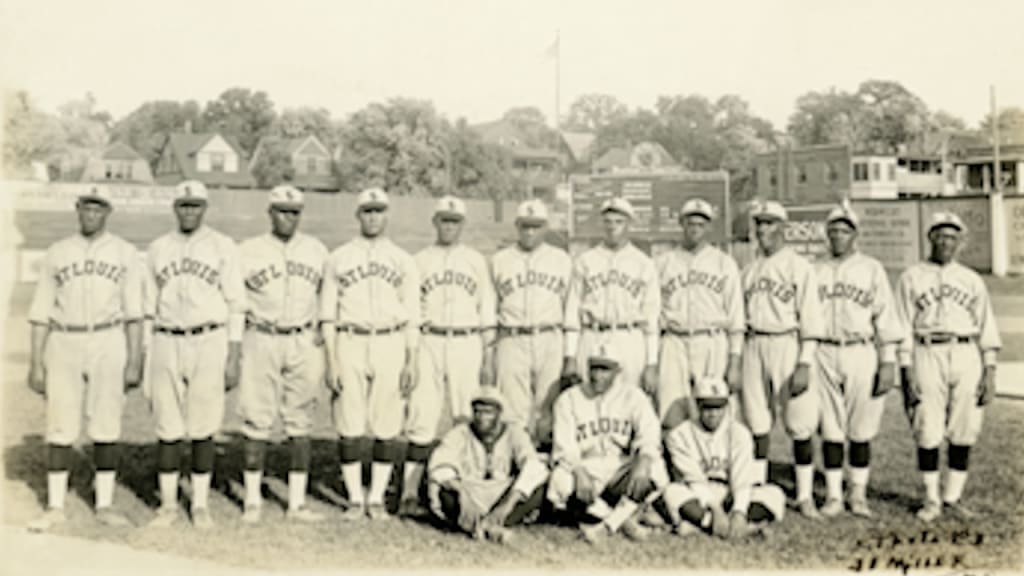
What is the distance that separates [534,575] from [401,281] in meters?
1.76

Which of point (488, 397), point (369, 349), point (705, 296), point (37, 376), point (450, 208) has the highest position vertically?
point (450, 208)

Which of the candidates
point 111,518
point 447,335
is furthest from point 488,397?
point 111,518

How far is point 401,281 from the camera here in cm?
523

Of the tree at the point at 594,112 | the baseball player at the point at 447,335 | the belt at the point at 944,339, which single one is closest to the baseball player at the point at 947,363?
the belt at the point at 944,339

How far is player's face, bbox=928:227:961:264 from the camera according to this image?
5230 millimetres

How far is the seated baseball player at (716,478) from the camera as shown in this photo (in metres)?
4.81

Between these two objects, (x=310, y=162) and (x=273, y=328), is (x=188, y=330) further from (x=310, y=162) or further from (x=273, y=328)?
(x=310, y=162)

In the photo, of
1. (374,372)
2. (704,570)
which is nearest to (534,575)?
(704,570)

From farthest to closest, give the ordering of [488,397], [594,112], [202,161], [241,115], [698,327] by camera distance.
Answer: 1. [594,112]
2. [241,115]
3. [202,161]
4. [698,327]
5. [488,397]

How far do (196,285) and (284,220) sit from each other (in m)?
0.60

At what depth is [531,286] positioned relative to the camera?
5.39 meters

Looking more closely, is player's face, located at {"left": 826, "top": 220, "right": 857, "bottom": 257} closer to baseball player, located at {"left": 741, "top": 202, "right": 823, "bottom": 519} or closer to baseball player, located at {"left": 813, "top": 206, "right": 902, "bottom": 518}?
baseball player, located at {"left": 813, "top": 206, "right": 902, "bottom": 518}

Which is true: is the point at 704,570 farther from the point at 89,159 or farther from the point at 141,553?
the point at 89,159

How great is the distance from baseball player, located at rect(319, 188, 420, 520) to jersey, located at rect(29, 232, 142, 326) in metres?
1.05
